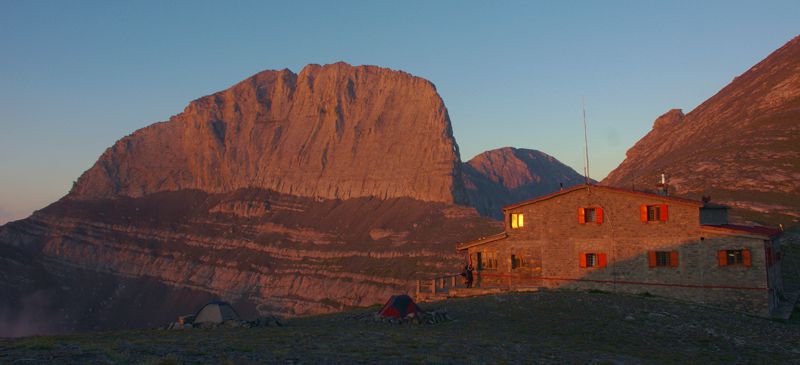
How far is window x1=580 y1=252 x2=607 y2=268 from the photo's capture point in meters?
43.1

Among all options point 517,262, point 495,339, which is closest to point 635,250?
point 517,262

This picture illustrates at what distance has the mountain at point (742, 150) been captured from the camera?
84.9m

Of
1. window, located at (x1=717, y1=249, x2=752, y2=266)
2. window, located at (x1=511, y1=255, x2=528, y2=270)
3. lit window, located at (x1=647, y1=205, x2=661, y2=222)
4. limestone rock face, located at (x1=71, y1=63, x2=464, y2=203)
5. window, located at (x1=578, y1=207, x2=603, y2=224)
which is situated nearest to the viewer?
window, located at (x1=717, y1=249, x2=752, y2=266)

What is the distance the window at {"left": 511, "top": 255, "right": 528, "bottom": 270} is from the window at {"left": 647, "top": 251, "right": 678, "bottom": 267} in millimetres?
7927

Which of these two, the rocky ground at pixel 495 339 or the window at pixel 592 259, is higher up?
the window at pixel 592 259

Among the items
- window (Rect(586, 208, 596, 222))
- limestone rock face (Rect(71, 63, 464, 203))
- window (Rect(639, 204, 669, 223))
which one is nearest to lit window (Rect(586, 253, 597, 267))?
window (Rect(586, 208, 596, 222))

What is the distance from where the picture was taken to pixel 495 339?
25.2 metres

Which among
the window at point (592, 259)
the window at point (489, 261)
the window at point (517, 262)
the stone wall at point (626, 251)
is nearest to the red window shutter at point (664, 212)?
the stone wall at point (626, 251)

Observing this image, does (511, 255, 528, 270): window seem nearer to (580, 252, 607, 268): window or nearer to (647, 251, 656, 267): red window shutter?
(580, 252, 607, 268): window

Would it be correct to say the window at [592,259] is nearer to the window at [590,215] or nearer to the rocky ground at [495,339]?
the window at [590,215]

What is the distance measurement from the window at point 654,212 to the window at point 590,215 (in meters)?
2.53

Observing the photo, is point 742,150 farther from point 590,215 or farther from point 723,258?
Result: point 723,258

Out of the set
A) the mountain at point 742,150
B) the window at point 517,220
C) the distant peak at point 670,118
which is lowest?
the window at point 517,220

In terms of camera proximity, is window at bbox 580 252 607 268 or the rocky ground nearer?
the rocky ground
